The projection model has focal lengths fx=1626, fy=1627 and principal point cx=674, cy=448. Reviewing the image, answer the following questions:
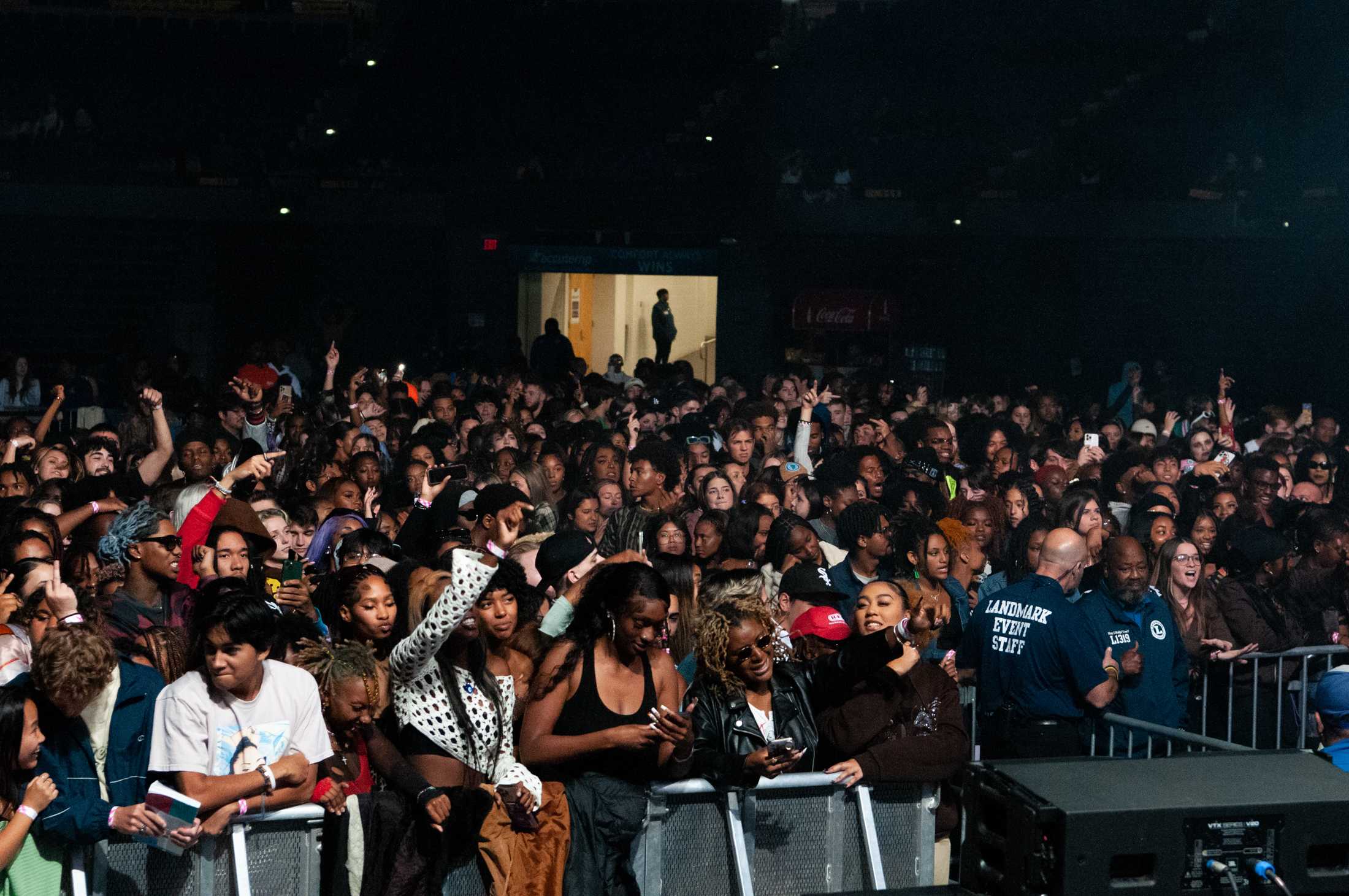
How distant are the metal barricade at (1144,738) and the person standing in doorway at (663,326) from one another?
18.3 metres

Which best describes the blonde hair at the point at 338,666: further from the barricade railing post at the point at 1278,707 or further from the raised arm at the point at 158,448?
the raised arm at the point at 158,448

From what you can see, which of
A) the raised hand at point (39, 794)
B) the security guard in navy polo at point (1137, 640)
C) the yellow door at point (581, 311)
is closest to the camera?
the raised hand at point (39, 794)

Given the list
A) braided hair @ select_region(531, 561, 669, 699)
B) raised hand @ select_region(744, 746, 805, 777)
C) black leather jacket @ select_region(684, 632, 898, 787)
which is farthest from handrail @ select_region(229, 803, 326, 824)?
raised hand @ select_region(744, 746, 805, 777)

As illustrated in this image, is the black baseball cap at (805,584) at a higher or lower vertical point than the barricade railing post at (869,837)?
higher

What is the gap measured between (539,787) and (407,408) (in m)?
9.80

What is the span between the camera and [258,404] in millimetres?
12453

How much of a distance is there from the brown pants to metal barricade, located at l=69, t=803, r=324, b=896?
538mm

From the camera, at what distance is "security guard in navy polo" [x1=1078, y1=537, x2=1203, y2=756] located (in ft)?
22.9

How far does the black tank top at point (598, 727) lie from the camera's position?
5.30 m

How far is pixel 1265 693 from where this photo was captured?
7.64 m

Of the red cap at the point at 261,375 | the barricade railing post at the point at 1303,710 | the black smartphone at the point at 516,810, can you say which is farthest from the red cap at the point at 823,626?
the red cap at the point at 261,375

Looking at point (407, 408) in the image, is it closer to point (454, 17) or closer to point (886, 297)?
point (886, 297)

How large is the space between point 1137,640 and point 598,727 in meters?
2.86

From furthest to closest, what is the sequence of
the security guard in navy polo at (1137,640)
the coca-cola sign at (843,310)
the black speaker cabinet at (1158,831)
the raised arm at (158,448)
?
the coca-cola sign at (843,310) → the raised arm at (158,448) → the security guard in navy polo at (1137,640) → the black speaker cabinet at (1158,831)
